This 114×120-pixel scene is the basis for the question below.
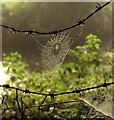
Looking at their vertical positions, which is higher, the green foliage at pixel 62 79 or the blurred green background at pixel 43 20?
the blurred green background at pixel 43 20

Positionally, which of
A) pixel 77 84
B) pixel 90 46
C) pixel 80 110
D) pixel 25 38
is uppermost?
pixel 25 38

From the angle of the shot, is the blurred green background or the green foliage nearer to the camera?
the green foliage

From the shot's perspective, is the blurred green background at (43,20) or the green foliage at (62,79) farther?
the blurred green background at (43,20)

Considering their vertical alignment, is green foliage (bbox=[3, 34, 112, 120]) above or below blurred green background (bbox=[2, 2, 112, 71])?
below

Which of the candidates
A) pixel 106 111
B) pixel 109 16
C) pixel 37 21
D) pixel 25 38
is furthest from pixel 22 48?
pixel 106 111

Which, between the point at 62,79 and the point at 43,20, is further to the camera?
the point at 43,20

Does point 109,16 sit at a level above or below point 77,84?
above

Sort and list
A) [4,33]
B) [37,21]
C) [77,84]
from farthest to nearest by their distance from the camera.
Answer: [37,21] → [4,33] → [77,84]

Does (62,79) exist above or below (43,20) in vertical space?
below

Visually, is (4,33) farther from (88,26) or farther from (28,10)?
(88,26)

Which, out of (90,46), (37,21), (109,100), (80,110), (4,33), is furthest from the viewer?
(37,21)

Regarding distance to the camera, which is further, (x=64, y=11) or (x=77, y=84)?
(x=64, y=11)
